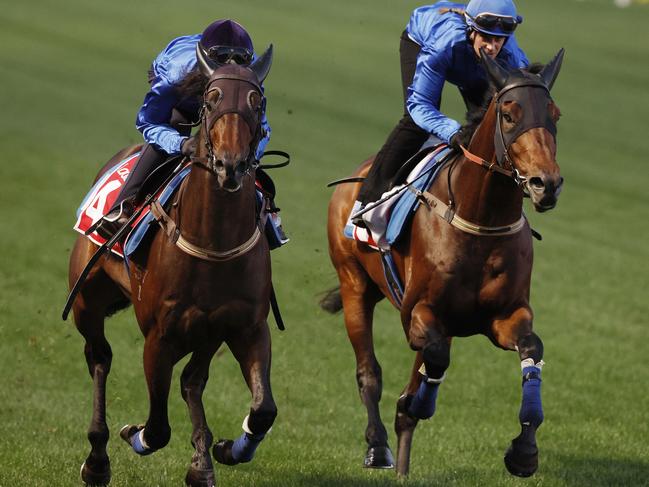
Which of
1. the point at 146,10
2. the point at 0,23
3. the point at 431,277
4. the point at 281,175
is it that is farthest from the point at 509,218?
the point at 146,10

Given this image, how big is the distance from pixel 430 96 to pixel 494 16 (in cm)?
75

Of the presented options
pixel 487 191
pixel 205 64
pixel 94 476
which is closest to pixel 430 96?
pixel 487 191

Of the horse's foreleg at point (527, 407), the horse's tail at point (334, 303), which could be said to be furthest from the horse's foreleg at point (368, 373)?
the horse's foreleg at point (527, 407)

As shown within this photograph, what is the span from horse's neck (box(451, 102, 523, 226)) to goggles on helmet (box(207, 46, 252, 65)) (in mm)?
1369

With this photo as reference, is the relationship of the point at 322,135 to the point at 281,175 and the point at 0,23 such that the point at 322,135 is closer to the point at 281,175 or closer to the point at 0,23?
the point at 281,175

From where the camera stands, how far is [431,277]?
6871 millimetres

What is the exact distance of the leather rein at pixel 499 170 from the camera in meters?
6.11

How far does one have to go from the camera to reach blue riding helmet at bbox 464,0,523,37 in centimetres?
695

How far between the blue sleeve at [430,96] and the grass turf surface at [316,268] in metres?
2.20

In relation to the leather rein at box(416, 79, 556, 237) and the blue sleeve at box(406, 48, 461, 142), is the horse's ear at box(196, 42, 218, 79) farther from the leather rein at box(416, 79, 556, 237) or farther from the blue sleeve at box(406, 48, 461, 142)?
the blue sleeve at box(406, 48, 461, 142)

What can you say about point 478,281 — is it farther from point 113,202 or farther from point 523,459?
point 113,202

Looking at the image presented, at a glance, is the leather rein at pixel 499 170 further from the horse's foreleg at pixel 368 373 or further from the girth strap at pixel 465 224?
the horse's foreleg at pixel 368 373

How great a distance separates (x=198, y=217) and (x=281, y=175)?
609 inches

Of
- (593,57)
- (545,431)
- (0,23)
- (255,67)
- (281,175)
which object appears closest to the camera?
(255,67)
